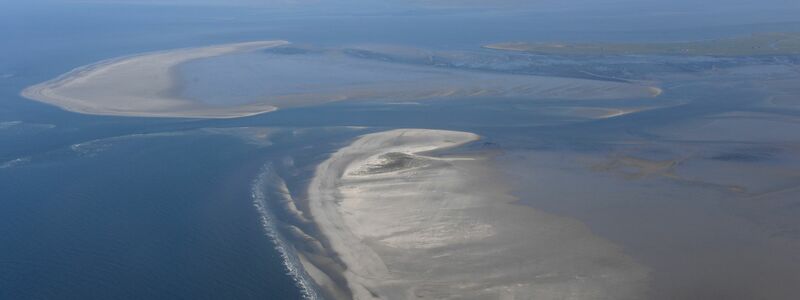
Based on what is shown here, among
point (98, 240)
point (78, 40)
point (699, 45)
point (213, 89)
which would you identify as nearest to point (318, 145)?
point (98, 240)

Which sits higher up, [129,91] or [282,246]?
[129,91]

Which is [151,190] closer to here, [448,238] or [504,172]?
[448,238]

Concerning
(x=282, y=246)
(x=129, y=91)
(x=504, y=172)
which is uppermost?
(x=129, y=91)

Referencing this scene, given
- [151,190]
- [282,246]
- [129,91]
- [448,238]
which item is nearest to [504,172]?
[448,238]

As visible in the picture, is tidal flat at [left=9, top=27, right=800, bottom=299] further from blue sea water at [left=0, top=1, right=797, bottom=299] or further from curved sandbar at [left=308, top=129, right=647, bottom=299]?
blue sea water at [left=0, top=1, right=797, bottom=299]

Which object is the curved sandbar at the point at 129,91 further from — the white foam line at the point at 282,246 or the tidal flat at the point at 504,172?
the white foam line at the point at 282,246

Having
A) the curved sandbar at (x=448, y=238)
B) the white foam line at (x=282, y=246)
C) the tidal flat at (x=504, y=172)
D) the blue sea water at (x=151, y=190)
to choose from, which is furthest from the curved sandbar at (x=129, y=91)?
the curved sandbar at (x=448, y=238)
